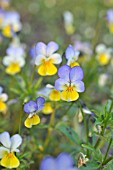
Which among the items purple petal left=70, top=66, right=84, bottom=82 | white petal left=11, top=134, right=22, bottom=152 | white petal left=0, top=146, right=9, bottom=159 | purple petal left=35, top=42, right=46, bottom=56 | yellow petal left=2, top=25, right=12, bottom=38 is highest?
yellow petal left=2, top=25, right=12, bottom=38

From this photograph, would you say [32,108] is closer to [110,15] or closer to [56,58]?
[56,58]

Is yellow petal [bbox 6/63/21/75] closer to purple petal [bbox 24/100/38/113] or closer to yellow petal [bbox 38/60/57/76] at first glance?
yellow petal [bbox 38/60/57/76]

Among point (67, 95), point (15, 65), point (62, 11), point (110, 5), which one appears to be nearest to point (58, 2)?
point (62, 11)

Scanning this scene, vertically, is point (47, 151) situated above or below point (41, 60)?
below

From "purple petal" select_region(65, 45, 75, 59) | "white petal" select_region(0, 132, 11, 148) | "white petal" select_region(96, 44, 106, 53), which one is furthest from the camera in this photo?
"white petal" select_region(96, 44, 106, 53)

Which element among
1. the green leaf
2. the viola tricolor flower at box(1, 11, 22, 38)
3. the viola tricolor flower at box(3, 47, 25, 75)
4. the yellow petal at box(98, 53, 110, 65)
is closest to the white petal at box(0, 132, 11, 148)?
the green leaf

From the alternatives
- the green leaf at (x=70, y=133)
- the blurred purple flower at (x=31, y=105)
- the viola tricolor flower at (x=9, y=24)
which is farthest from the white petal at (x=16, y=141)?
the viola tricolor flower at (x=9, y=24)

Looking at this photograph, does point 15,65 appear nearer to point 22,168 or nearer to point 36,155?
point 36,155
